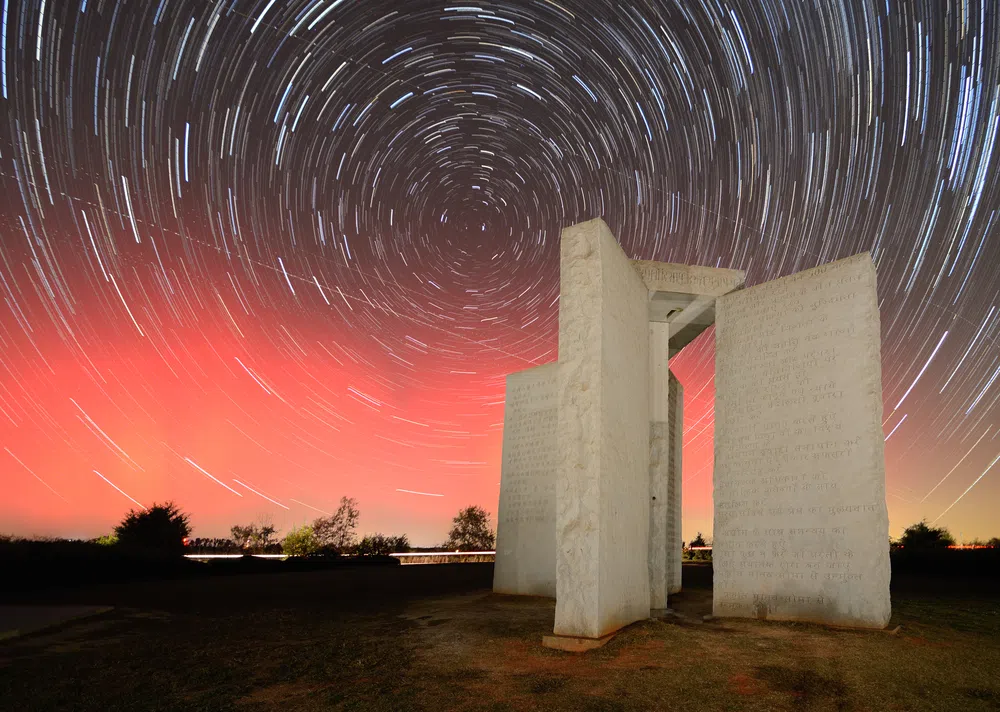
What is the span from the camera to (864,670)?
18.5 ft

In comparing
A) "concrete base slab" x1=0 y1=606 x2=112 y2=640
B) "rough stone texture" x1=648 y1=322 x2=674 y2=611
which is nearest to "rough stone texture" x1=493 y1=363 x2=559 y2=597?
"rough stone texture" x1=648 y1=322 x2=674 y2=611

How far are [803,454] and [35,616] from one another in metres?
10.8

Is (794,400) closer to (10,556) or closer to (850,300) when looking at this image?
(850,300)

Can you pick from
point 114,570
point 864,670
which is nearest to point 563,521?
point 864,670

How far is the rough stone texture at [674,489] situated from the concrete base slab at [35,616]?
10.4 m

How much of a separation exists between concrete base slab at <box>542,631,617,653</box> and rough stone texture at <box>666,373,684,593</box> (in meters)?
7.13

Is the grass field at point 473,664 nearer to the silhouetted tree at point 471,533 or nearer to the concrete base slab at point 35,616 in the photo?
the concrete base slab at point 35,616

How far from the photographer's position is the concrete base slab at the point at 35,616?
754cm

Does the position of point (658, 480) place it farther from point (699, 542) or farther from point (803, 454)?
point (699, 542)

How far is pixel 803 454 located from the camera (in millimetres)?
8859

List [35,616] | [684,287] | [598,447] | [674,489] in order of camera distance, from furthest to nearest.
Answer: [674,489] → [684,287] → [35,616] → [598,447]

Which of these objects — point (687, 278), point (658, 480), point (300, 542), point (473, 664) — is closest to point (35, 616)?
point (473, 664)

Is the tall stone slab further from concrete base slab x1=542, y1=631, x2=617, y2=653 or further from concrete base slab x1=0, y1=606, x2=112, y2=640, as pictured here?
concrete base slab x1=0, y1=606, x2=112, y2=640

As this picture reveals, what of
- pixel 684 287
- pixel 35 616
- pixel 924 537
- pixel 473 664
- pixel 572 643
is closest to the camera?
pixel 473 664
